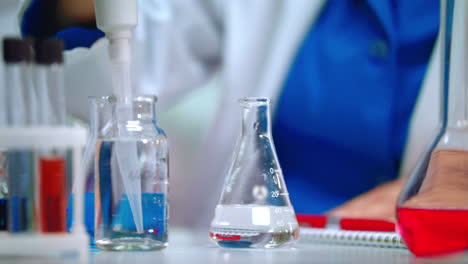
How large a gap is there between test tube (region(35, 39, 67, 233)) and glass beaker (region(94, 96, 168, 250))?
0.14 m

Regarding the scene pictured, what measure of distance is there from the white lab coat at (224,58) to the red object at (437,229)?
1.01 metres

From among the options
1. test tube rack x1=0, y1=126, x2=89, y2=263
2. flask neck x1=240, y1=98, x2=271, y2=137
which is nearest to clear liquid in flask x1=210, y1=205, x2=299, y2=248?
flask neck x1=240, y1=98, x2=271, y2=137

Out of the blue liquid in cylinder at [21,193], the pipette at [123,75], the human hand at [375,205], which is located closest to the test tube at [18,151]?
the blue liquid in cylinder at [21,193]

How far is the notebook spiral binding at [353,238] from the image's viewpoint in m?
0.84

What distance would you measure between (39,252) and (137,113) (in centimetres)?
24

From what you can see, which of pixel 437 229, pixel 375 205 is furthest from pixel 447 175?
pixel 375 205

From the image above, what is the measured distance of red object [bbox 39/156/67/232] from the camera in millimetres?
595

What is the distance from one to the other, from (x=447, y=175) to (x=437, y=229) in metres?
0.07

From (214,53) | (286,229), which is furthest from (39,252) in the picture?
(214,53)

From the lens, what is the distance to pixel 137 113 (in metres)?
0.77

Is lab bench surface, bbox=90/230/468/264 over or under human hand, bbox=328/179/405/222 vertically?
over

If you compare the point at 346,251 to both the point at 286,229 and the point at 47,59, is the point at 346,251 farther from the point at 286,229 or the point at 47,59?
the point at 47,59

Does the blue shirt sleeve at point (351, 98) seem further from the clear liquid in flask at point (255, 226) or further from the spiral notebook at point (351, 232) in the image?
the clear liquid in flask at point (255, 226)

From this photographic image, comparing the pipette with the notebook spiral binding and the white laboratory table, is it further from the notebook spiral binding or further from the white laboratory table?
the notebook spiral binding
